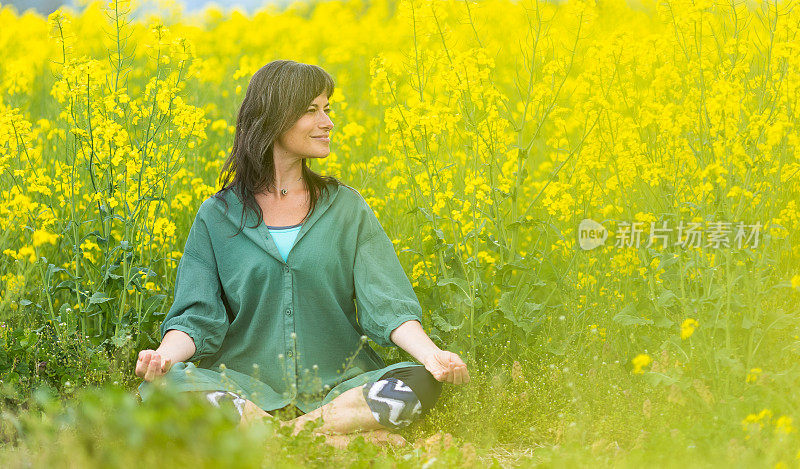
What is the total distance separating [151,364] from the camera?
2650 mm

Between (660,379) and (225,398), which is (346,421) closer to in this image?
(225,398)

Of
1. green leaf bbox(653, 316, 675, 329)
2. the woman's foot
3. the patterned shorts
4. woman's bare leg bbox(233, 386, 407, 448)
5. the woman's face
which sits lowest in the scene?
the woman's foot

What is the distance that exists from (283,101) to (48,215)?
1176mm

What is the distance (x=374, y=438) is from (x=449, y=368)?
435 millimetres

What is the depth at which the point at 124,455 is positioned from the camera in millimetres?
1742

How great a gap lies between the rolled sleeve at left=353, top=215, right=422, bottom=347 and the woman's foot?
1.06ft

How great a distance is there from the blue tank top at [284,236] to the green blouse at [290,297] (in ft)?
0.13

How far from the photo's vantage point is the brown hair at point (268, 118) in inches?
122

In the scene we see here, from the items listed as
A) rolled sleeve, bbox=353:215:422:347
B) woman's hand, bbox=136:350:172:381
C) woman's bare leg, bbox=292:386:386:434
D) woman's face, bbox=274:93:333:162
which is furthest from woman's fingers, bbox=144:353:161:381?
woman's face, bbox=274:93:333:162

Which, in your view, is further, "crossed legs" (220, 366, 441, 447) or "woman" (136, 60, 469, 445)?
"woman" (136, 60, 469, 445)

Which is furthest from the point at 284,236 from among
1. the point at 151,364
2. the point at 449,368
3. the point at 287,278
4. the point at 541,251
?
the point at 541,251

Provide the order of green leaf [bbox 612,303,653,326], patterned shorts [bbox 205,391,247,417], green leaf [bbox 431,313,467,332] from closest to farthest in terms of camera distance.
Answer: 1. patterned shorts [bbox 205,391,247,417]
2. green leaf [bbox 612,303,653,326]
3. green leaf [bbox 431,313,467,332]

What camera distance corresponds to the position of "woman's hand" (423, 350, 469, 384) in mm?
2670

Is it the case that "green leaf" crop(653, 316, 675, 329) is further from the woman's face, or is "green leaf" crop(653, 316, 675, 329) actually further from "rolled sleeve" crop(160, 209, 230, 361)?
"rolled sleeve" crop(160, 209, 230, 361)
